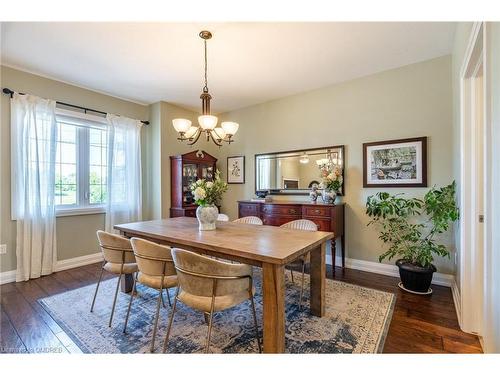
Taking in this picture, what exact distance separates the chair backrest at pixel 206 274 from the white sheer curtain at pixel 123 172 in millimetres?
2779

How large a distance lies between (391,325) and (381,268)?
4.24ft

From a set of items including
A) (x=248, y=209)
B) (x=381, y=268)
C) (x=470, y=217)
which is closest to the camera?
(x=470, y=217)

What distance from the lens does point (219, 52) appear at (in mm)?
2639

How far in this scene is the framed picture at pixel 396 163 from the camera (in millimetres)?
2865

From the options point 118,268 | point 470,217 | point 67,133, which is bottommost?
point 118,268

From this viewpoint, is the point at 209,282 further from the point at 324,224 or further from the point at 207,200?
the point at 324,224

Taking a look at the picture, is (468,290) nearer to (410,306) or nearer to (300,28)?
(410,306)

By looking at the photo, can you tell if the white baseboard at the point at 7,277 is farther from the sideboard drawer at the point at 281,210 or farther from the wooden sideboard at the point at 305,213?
the sideboard drawer at the point at 281,210

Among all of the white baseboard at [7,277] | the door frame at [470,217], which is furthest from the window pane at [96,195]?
the door frame at [470,217]

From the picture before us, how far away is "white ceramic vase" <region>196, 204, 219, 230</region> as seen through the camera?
2.28 m

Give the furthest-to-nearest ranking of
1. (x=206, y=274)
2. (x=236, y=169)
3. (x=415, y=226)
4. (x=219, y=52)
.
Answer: (x=236, y=169)
(x=415, y=226)
(x=219, y=52)
(x=206, y=274)

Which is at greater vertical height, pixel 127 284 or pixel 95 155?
pixel 95 155

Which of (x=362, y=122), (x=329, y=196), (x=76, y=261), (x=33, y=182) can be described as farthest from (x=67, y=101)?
(x=362, y=122)
